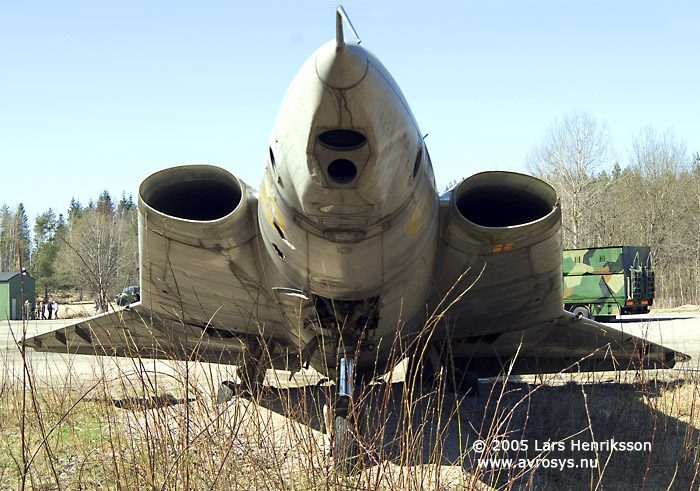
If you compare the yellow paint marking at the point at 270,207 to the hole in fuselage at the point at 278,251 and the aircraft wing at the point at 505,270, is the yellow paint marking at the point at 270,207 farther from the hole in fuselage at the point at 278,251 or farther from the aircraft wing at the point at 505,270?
the aircraft wing at the point at 505,270

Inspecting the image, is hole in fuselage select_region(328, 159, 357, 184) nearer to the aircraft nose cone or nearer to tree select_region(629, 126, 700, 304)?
the aircraft nose cone

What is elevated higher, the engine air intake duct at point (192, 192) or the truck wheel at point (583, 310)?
the engine air intake duct at point (192, 192)

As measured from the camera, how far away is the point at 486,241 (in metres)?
4.84

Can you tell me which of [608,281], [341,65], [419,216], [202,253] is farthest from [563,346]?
[608,281]

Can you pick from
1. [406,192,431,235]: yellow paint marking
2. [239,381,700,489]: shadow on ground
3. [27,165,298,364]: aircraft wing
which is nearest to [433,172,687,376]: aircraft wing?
[406,192,431,235]: yellow paint marking

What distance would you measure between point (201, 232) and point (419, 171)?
77.0 inches

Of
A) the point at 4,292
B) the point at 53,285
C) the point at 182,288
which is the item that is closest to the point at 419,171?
the point at 182,288

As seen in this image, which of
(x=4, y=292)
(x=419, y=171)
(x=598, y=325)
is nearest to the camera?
(x=419, y=171)

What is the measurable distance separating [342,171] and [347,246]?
0.69m

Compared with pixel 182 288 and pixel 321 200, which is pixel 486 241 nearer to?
pixel 321 200

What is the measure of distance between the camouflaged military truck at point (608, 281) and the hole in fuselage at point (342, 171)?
19.5 m

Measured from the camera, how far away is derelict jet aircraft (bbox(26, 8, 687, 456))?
10.3ft

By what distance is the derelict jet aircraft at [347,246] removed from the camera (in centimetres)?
313

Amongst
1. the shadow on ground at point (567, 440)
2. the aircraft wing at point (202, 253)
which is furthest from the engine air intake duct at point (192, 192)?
the shadow on ground at point (567, 440)
